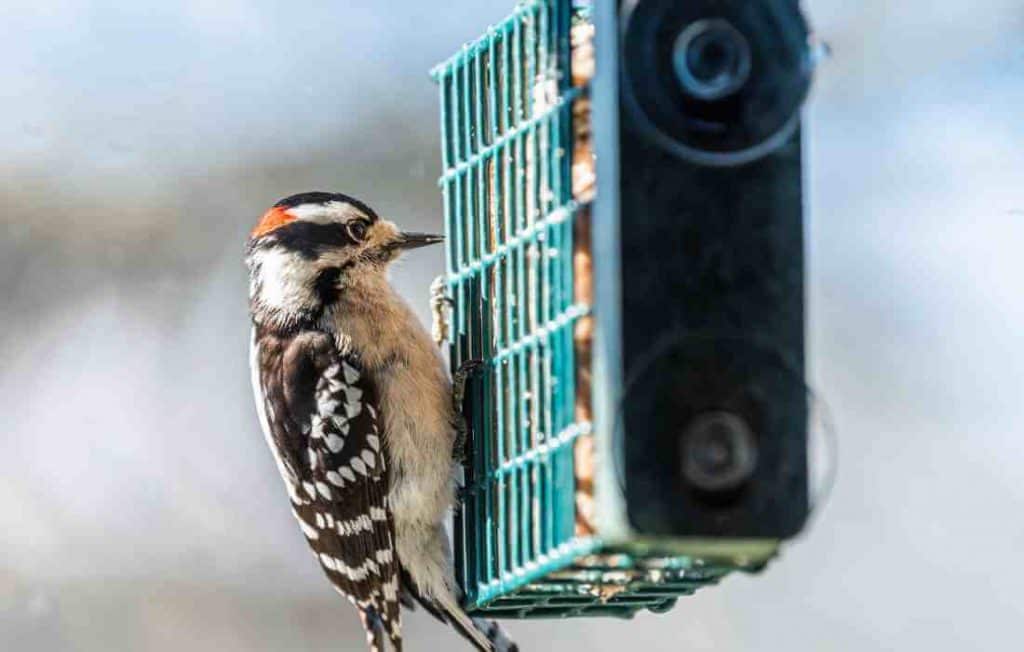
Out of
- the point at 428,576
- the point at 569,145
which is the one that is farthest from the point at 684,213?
the point at 428,576

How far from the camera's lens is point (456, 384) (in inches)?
340

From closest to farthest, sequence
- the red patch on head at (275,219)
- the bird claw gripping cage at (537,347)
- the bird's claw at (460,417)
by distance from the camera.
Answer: the bird claw gripping cage at (537,347)
the bird's claw at (460,417)
the red patch on head at (275,219)

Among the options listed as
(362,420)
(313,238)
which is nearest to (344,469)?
(362,420)

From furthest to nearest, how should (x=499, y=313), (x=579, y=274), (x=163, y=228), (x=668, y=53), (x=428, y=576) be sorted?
(x=163, y=228)
(x=428, y=576)
(x=499, y=313)
(x=579, y=274)
(x=668, y=53)

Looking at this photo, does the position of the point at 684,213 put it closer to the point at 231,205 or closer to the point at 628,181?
the point at 628,181

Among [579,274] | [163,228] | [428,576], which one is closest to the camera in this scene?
[579,274]

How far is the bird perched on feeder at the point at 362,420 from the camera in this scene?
347 inches

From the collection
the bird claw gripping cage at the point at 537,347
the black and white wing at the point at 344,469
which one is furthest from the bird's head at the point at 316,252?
the bird claw gripping cage at the point at 537,347

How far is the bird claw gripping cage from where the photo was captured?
727cm

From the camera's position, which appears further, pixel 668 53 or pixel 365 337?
pixel 365 337

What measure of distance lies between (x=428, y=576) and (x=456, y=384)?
61cm

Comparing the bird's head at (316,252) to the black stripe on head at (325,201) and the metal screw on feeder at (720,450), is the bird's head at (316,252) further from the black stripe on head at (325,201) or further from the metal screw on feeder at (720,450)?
the metal screw on feeder at (720,450)

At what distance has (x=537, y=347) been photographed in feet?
25.6

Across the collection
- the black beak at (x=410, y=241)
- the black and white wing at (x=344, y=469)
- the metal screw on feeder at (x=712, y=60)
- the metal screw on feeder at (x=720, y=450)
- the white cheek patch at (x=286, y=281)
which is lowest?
the metal screw on feeder at (x=720, y=450)
